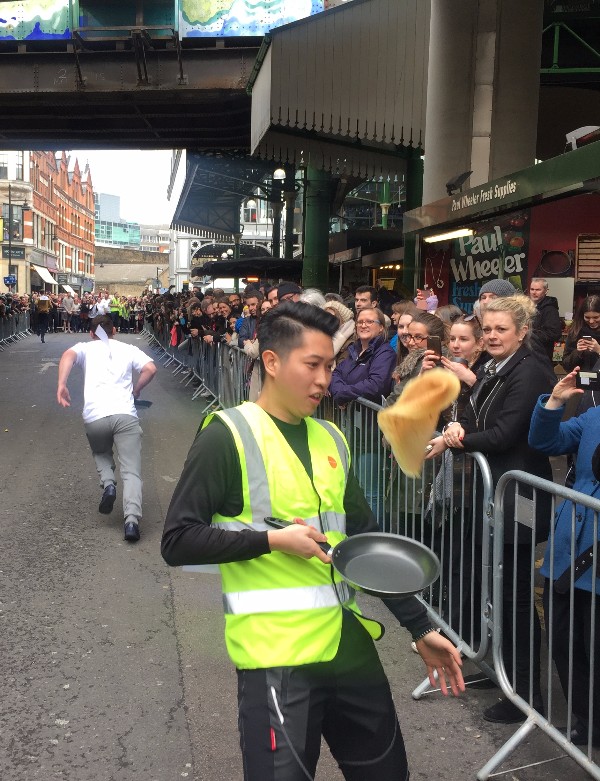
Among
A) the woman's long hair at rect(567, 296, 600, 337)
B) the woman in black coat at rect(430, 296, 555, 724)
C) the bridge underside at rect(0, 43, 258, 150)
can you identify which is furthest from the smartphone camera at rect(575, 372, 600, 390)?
the bridge underside at rect(0, 43, 258, 150)

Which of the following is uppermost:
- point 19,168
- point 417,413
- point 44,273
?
point 19,168

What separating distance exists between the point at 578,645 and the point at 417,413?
174 centimetres

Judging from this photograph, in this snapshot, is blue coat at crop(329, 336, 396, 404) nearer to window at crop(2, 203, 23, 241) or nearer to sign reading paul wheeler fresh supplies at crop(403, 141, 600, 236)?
sign reading paul wheeler fresh supplies at crop(403, 141, 600, 236)

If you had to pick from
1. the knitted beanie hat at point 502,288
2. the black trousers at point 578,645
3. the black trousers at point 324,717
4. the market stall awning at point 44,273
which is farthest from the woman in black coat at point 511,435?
the market stall awning at point 44,273

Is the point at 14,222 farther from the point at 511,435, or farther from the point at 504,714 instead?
the point at 504,714

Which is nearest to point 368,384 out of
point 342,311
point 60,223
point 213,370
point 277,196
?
point 342,311

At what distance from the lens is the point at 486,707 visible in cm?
421

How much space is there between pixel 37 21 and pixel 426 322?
17.6m

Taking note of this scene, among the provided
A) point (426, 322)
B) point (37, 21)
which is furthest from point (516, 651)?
point (37, 21)

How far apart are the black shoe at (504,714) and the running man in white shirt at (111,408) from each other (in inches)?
146

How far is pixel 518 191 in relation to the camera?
8.73 m

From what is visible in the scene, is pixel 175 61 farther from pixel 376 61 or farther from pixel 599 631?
pixel 599 631

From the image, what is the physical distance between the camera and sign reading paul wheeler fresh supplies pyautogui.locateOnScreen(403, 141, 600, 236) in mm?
7488

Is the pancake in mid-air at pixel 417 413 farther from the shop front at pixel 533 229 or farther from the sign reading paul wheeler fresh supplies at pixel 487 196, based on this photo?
the sign reading paul wheeler fresh supplies at pixel 487 196
